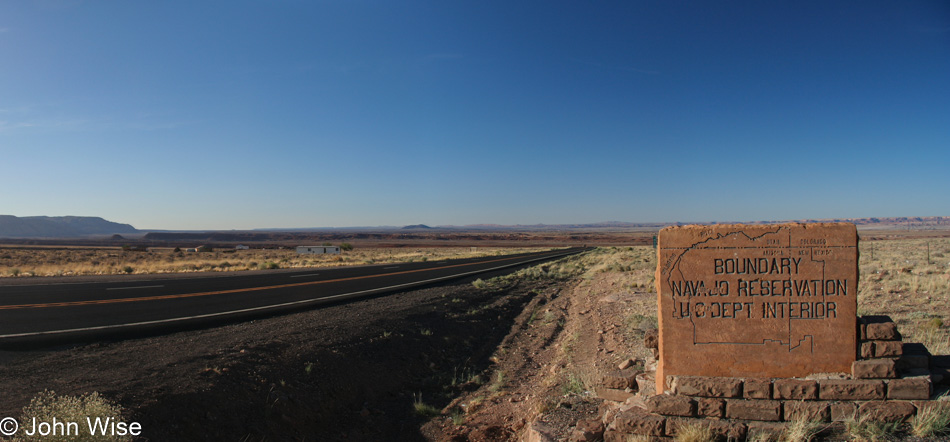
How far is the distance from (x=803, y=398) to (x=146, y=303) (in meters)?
16.4

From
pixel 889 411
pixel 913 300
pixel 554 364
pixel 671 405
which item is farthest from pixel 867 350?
pixel 913 300

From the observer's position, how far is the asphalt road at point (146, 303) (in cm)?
1020

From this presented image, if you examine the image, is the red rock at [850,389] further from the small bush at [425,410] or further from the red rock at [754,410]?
the small bush at [425,410]

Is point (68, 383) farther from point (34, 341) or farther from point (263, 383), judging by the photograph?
point (34, 341)

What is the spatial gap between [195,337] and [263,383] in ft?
11.3

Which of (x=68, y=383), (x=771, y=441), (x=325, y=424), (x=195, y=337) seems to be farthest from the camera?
(x=195, y=337)

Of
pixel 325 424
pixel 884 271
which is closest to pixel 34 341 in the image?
pixel 325 424

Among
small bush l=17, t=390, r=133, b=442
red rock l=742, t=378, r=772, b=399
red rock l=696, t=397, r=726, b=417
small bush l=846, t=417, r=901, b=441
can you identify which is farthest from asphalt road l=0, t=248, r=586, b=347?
small bush l=846, t=417, r=901, b=441

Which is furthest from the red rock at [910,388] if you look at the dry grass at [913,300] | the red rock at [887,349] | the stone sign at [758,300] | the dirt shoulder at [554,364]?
the dry grass at [913,300]

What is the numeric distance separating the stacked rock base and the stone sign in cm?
26

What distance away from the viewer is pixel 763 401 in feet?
16.3

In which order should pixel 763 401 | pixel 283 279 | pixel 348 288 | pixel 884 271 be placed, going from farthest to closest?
pixel 283 279 < pixel 348 288 < pixel 884 271 < pixel 763 401

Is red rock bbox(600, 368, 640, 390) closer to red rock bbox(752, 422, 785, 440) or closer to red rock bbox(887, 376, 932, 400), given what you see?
red rock bbox(752, 422, 785, 440)

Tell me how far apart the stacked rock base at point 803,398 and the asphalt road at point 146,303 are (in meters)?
10.5
